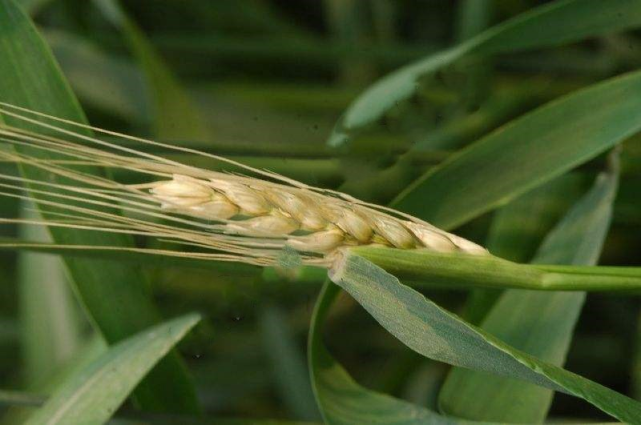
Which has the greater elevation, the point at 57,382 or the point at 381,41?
the point at 381,41

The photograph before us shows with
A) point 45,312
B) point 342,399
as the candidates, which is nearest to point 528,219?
point 342,399

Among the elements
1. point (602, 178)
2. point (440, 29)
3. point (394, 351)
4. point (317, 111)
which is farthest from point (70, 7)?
point (602, 178)

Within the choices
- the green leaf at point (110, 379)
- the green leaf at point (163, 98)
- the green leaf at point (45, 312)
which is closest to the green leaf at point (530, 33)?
the green leaf at point (110, 379)

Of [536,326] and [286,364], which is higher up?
[536,326]

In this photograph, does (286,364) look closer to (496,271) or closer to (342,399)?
(342,399)

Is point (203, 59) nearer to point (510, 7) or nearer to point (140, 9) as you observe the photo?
point (140, 9)

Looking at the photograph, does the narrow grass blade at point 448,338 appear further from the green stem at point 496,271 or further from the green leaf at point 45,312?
the green leaf at point 45,312
